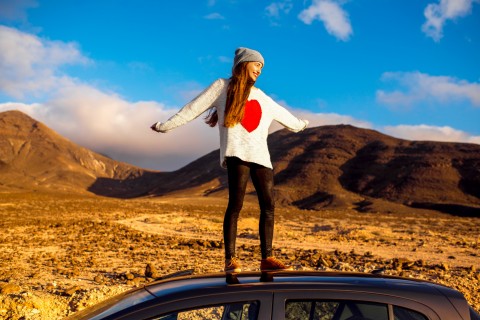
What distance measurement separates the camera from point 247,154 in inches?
177

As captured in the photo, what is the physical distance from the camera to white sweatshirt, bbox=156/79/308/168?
4520mm

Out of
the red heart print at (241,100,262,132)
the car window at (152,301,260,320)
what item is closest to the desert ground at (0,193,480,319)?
the red heart print at (241,100,262,132)

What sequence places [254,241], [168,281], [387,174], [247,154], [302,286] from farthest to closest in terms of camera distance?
[387,174] → [254,241] → [247,154] → [168,281] → [302,286]

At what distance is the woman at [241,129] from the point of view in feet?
14.8

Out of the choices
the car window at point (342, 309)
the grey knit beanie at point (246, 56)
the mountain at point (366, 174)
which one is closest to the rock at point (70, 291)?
the grey knit beanie at point (246, 56)

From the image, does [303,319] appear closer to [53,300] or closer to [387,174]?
[53,300]

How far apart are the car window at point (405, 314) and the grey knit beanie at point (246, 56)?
9.28 feet

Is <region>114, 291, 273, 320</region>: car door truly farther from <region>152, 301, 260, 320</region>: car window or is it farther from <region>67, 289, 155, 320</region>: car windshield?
<region>67, 289, 155, 320</region>: car windshield

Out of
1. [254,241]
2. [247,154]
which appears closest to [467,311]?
[247,154]

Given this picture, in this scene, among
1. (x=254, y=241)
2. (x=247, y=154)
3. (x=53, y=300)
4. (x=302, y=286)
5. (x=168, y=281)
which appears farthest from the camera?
(x=254, y=241)

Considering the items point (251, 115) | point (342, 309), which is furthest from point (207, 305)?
point (251, 115)

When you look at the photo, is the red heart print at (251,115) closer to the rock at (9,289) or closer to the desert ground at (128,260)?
the desert ground at (128,260)

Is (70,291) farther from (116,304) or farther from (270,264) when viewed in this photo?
(116,304)

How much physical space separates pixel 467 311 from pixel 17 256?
11.8 m
